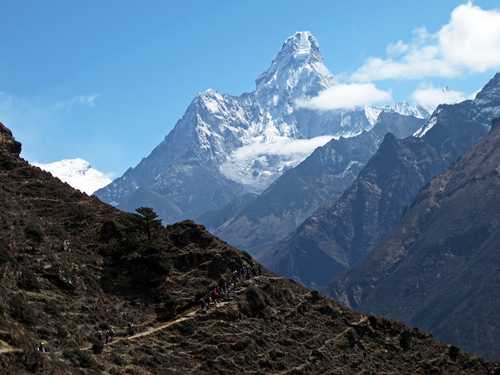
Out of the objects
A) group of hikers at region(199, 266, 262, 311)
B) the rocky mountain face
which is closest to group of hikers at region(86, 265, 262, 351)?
group of hikers at region(199, 266, 262, 311)

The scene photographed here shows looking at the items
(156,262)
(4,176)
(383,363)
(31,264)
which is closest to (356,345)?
(383,363)

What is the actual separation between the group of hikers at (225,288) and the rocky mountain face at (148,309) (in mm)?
402

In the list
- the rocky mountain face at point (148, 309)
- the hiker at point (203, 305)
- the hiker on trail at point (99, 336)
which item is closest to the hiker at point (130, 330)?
the rocky mountain face at point (148, 309)

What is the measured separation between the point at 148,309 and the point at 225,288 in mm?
10389

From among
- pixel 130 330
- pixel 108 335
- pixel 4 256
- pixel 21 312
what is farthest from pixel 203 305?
pixel 21 312

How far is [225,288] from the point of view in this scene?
95188 millimetres

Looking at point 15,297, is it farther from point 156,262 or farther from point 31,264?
point 156,262

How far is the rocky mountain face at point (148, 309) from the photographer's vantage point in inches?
2736

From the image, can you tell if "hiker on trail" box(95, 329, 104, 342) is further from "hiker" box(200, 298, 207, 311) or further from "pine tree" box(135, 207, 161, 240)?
"pine tree" box(135, 207, 161, 240)

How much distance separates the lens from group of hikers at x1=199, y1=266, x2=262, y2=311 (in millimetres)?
90750

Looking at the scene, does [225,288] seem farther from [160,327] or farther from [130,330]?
[130,330]

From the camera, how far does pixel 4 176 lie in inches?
4414

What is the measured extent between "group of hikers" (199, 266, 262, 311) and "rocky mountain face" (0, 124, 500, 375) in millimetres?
402

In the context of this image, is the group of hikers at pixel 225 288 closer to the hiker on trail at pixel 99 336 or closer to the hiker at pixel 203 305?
the hiker at pixel 203 305
